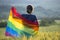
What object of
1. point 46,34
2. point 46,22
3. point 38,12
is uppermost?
point 38,12

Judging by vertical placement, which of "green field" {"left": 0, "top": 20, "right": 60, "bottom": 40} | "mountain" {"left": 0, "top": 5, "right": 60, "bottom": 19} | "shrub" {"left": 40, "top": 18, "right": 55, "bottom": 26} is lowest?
→ "green field" {"left": 0, "top": 20, "right": 60, "bottom": 40}

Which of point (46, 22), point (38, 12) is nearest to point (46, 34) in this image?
point (46, 22)

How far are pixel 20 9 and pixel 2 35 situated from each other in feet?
1.35

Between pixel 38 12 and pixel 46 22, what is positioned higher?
pixel 38 12

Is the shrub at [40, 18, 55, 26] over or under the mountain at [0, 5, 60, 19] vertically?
under

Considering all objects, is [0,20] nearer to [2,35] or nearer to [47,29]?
[2,35]

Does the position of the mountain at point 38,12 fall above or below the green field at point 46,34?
above

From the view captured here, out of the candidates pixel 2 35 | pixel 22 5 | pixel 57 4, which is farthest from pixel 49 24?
pixel 2 35

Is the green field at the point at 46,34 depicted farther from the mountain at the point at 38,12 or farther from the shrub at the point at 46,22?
the mountain at the point at 38,12

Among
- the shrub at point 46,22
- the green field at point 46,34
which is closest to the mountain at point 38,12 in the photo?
the shrub at point 46,22

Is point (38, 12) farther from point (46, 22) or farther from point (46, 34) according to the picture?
point (46, 34)

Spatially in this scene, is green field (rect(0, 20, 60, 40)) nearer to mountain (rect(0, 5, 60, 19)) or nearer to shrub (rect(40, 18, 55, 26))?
shrub (rect(40, 18, 55, 26))

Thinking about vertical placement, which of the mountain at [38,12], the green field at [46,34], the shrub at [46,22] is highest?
the mountain at [38,12]

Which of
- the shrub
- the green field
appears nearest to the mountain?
the shrub
